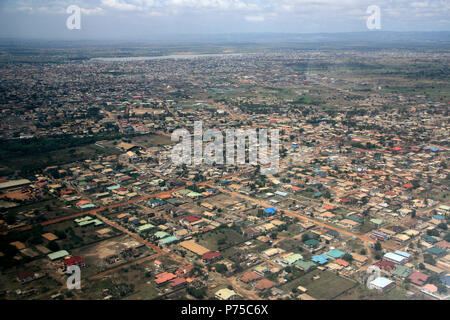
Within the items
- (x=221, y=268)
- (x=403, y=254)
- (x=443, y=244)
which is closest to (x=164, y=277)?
(x=221, y=268)

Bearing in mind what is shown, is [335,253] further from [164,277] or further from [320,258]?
[164,277]

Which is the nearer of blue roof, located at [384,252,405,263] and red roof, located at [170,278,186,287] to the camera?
red roof, located at [170,278,186,287]

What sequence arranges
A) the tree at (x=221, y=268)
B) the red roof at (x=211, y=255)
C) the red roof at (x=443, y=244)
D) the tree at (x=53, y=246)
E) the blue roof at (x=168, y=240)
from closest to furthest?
the tree at (x=221, y=268)
the red roof at (x=211, y=255)
the tree at (x=53, y=246)
the red roof at (x=443, y=244)
the blue roof at (x=168, y=240)

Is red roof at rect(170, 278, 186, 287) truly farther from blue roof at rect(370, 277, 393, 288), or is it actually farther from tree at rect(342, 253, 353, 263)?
blue roof at rect(370, 277, 393, 288)

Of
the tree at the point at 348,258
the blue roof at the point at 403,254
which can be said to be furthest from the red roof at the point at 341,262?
the blue roof at the point at 403,254

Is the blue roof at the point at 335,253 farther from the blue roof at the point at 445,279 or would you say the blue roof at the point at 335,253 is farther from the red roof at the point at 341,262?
the blue roof at the point at 445,279

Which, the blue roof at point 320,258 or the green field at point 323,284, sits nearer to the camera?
the green field at point 323,284

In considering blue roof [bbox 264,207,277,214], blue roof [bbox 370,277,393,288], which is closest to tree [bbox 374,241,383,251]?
blue roof [bbox 370,277,393,288]

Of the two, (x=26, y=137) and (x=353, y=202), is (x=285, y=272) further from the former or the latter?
(x=26, y=137)
